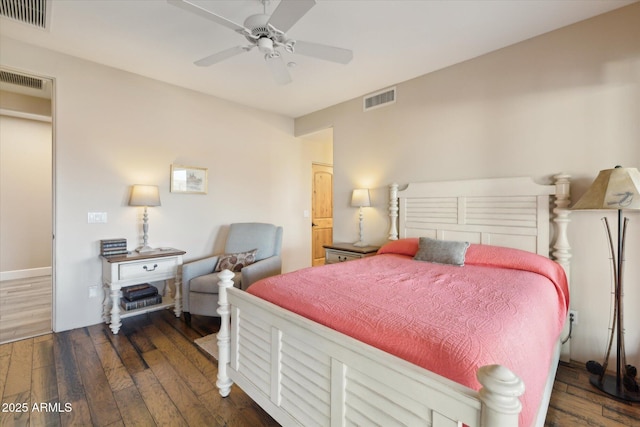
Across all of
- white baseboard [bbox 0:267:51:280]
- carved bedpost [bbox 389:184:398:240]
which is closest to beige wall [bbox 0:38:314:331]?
carved bedpost [bbox 389:184:398:240]

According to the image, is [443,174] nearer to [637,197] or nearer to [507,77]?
[507,77]

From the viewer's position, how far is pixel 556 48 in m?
2.43

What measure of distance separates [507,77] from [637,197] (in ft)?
4.84

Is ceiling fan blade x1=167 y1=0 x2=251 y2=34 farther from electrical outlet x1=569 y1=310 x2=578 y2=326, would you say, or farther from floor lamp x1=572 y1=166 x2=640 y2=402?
electrical outlet x1=569 y1=310 x2=578 y2=326

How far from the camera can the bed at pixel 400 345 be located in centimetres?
91

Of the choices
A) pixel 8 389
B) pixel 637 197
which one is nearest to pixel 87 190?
pixel 8 389

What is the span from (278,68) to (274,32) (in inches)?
15.8

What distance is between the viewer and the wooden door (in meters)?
5.39

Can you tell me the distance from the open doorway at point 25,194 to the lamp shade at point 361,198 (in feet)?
13.4

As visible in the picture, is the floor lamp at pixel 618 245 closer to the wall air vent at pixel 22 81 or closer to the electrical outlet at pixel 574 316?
the electrical outlet at pixel 574 316

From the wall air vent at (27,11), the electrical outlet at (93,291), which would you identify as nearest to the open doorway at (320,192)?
the electrical outlet at (93,291)

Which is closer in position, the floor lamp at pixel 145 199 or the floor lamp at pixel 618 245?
the floor lamp at pixel 618 245

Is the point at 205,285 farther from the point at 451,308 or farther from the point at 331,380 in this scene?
the point at 451,308

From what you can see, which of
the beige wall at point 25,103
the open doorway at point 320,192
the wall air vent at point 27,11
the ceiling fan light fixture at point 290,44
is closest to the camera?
the ceiling fan light fixture at point 290,44
